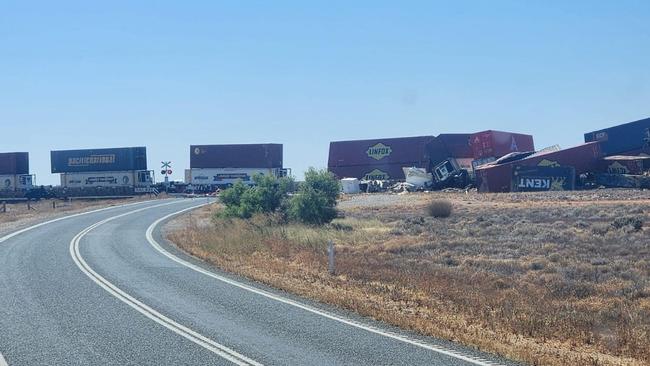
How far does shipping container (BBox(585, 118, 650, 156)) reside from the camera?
5388cm

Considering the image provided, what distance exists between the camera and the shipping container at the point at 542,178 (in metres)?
48.3

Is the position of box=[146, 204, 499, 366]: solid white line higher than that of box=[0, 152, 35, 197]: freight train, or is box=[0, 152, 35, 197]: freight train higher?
box=[0, 152, 35, 197]: freight train

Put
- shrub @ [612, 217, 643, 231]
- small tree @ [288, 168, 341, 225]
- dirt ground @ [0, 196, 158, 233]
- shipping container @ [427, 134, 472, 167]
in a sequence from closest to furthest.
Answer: shrub @ [612, 217, 643, 231]
small tree @ [288, 168, 341, 225]
dirt ground @ [0, 196, 158, 233]
shipping container @ [427, 134, 472, 167]

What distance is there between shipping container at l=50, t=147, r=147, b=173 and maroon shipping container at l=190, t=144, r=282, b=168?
5.67 m

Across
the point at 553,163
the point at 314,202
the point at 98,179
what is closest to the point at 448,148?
the point at 553,163

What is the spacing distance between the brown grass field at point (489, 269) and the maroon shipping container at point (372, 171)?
3236 centimetres

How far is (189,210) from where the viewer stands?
51.0 metres

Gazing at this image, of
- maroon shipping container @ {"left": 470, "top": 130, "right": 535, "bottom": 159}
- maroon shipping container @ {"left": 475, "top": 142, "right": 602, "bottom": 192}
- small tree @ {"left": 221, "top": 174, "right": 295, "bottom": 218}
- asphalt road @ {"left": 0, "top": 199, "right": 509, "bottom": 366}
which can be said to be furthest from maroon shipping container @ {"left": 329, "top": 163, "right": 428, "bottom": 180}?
asphalt road @ {"left": 0, "top": 199, "right": 509, "bottom": 366}

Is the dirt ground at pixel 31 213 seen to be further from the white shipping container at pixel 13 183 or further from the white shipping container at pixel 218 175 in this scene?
the white shipping container at pixel 218 175

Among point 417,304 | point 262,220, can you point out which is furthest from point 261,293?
point 262,220

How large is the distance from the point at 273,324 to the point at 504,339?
336 centimetres

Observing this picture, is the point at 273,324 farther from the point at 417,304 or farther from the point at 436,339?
the point at 417,304

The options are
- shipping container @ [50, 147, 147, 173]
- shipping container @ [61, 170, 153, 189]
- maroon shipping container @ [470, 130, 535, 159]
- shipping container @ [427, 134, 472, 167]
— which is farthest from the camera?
shipping container @ [61, 170, 153, 189]

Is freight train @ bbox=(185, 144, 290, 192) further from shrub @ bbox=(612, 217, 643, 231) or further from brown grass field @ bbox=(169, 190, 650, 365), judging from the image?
shrub @ bbox=(612, 217, 643, 231)
